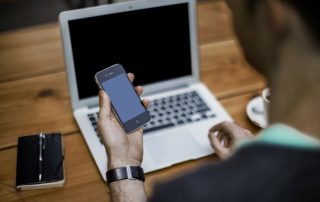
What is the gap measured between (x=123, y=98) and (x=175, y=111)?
7.3 inches

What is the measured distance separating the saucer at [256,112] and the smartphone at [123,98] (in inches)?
11.1

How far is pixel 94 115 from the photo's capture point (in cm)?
130

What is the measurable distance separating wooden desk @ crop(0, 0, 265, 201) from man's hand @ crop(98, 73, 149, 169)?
0.06 m

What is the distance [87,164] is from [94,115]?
17cm

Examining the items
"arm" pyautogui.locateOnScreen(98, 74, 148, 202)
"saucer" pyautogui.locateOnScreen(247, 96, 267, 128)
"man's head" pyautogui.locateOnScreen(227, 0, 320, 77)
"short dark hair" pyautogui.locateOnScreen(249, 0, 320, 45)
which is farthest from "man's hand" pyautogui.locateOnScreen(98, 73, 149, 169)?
"short dark hair" pyautogui.locateOnScreen(249, 0, 320, 45)

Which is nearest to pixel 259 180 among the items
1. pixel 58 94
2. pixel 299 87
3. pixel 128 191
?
pixel 299 87

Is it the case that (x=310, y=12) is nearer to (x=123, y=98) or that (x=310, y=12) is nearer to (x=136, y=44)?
(x=123, y=98)

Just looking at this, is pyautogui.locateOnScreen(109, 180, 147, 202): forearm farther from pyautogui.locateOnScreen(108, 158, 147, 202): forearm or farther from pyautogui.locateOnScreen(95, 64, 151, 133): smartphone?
pyautogui.locateOnScreen(95, 64, 151, 133): smartphone

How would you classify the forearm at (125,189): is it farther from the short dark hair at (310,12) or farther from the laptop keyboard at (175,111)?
the short dark hair at (310,12)

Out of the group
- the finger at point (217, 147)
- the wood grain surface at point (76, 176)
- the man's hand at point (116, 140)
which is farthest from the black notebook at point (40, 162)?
the finger at point (217, 147)

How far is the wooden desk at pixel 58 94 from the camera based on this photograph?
3.67 feet

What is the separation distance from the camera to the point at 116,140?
1128mm

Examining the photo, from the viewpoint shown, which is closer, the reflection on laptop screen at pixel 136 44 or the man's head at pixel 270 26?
the man's head at pixel 270 26

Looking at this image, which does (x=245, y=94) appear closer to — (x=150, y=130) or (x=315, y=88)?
(x=150, y=130)
